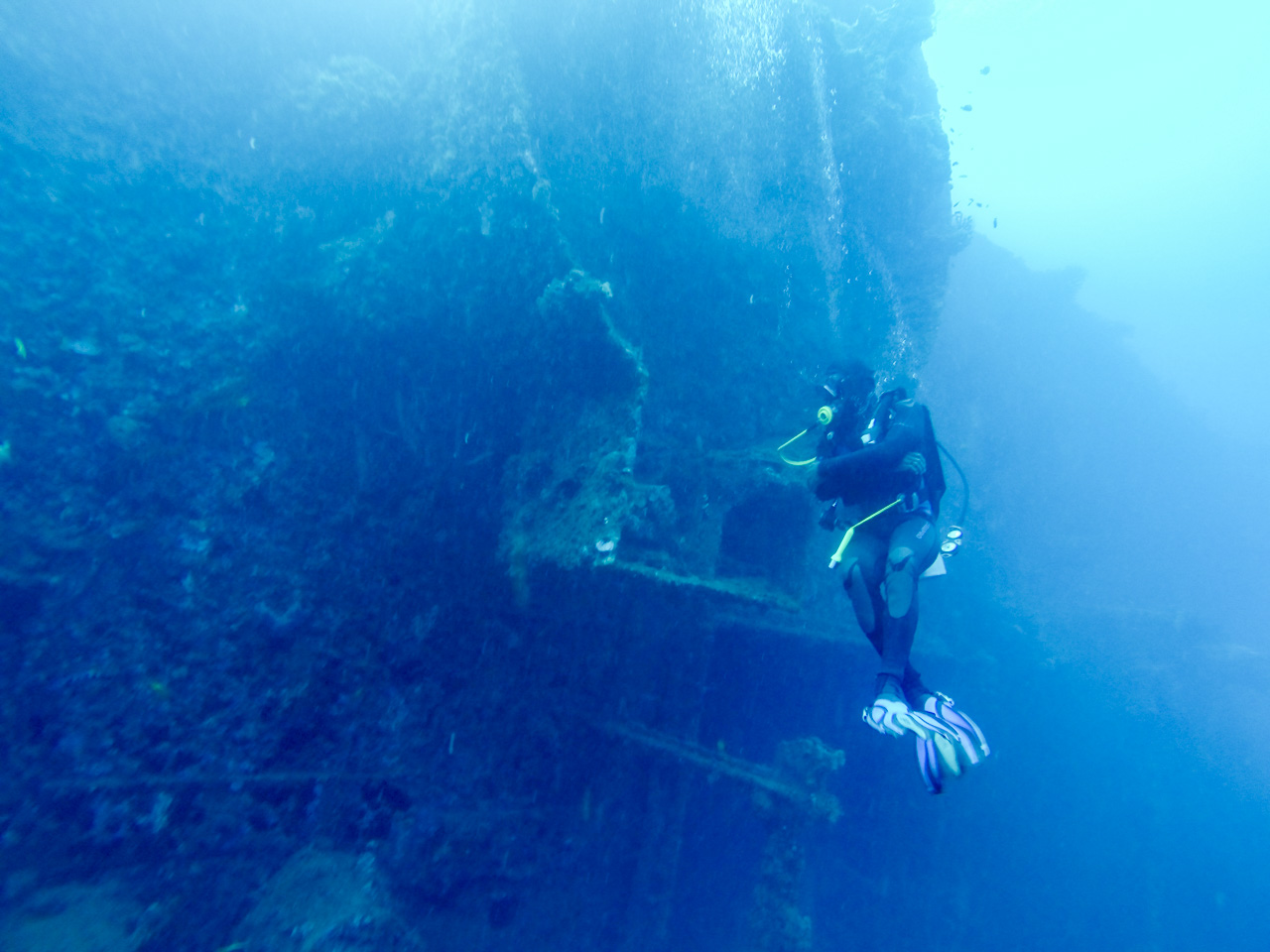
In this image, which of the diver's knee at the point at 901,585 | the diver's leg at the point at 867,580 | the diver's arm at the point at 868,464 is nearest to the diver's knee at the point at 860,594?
the diver's leg at the point at 867,580

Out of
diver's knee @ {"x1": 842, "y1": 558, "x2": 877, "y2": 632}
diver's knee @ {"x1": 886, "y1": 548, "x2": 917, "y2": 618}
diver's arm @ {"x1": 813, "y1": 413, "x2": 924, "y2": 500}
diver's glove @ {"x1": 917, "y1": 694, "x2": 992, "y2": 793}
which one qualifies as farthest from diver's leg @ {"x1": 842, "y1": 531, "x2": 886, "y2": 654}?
diver's glove @ {"x1": 917, "y1": 694, "x2": 992, "y2": 793}

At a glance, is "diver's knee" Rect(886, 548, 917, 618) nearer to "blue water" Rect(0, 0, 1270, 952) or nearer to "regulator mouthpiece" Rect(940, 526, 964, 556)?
"regulator mouthpiece" Rect(940, 526, 964, 556)

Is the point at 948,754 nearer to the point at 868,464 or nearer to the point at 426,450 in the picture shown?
the point at 868,464

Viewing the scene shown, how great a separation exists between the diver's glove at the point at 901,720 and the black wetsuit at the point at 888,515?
264mm

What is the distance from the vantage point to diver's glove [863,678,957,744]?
291 centimetres

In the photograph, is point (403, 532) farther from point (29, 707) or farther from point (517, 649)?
point (29, 707)

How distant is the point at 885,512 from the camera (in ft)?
13.0

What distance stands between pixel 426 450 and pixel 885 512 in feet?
12.5

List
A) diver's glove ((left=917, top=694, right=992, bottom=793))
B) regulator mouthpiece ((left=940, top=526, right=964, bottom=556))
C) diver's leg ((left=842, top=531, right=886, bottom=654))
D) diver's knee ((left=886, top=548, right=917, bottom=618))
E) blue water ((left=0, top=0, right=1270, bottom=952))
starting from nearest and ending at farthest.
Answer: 1. diver's glove ((left=917, top=694, right=992, bottom=793))
2. diver's knee ((left=886, top=548, right=917, bottom=618))
3. diver's leg ((left=842, top=531, right=886, bottom=654))
4. blue water ((left=0, top=0, right=1270, bottom=952))
5. regulator mouthpiece ((left=940, top=526, right=964, bottom=556))

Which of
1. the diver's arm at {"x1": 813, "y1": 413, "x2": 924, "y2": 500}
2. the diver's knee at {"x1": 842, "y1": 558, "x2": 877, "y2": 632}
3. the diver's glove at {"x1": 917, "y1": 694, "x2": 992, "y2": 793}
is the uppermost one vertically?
the diver's arm at {"x1": 813, "y1": 413, "x2": 924, "y2": 500}

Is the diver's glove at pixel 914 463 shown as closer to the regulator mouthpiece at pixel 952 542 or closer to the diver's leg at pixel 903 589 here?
the diver's leg at pixel 903 589

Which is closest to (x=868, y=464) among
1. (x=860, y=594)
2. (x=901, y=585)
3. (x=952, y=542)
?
(x=901, y=585)

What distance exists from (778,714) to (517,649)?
15.2 feet

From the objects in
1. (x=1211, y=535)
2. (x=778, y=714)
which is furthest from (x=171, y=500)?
(x=1211, y=535)
